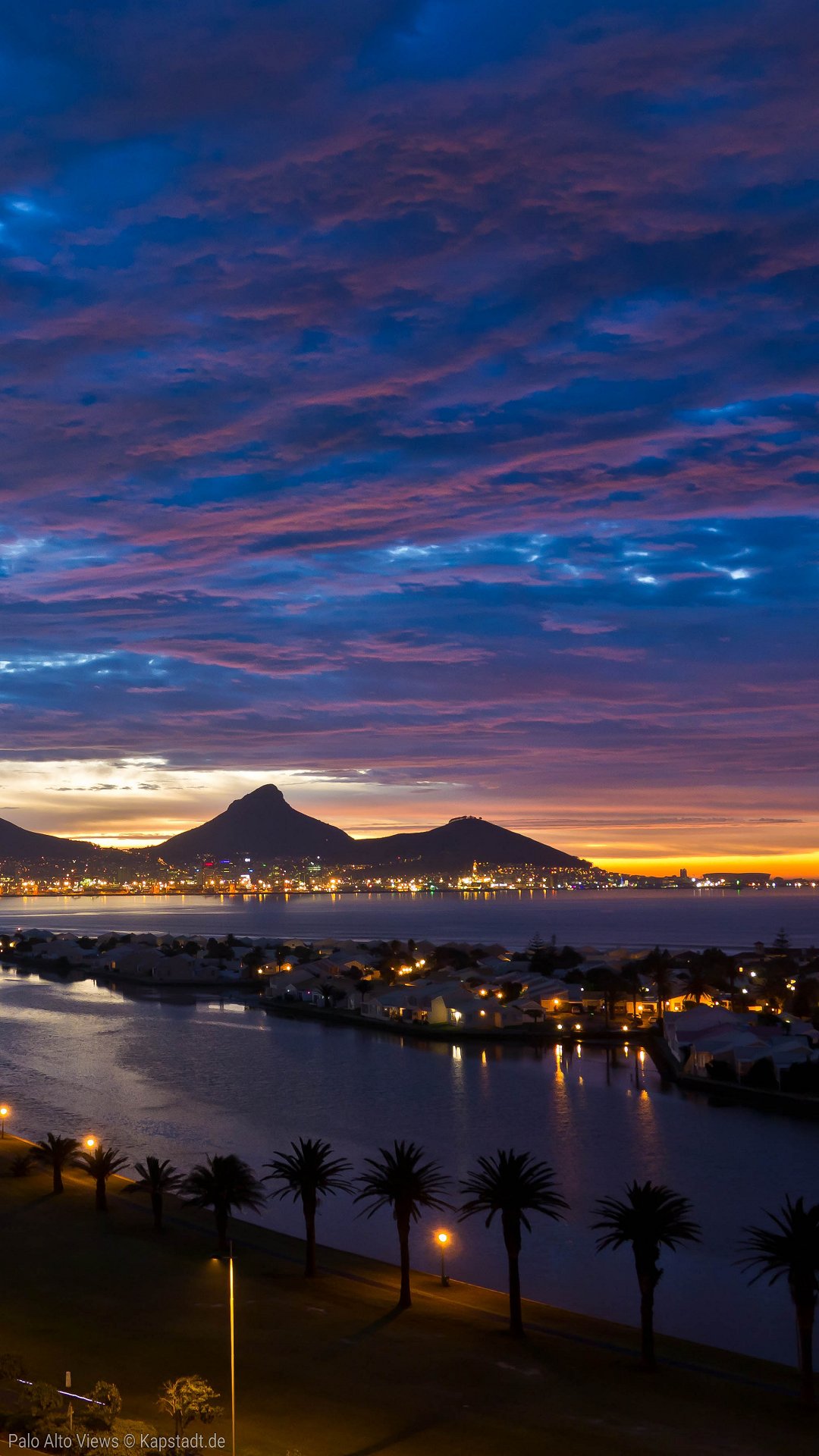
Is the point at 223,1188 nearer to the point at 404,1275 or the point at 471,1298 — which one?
the point at 404,1275

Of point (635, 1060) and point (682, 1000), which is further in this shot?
point (682, 1000)

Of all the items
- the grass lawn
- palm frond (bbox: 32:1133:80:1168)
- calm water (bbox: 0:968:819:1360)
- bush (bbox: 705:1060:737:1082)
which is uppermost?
palm frond (bbox: 32:1133:80:1168)

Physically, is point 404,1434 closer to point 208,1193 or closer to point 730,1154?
point 208,1193

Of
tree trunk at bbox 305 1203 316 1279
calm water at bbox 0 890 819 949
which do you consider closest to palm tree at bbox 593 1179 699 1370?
tree trunk at bbox 305 1203 316 1279

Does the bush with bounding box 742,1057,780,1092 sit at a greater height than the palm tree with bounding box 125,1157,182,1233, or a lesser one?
lesser

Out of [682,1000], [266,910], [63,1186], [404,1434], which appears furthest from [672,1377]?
[266,910]

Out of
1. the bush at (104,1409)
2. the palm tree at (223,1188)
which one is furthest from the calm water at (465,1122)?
the bush at (104,1409)

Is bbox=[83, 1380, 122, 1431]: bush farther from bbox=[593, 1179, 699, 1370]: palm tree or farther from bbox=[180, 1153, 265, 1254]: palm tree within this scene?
bbox=[180, 1153, 265, 1254]: palm tree
